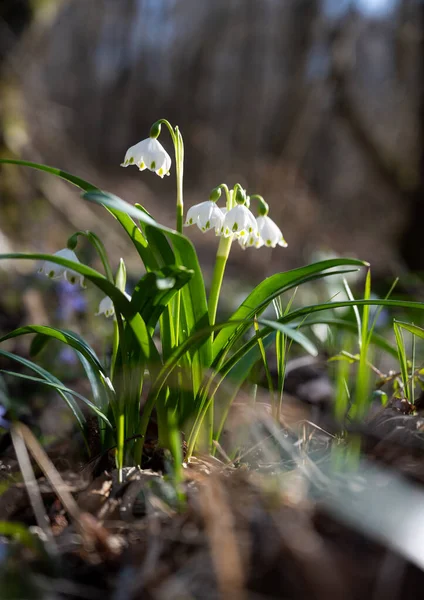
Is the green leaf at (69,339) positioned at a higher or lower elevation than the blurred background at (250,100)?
lower

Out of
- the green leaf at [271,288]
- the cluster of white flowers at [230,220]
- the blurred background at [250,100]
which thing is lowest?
the green leaf at [271,288]

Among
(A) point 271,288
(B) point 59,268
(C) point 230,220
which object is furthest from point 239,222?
(B) point 59,268

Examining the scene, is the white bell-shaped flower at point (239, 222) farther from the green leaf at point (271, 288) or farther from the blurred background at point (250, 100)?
the blurred background at point (250, 100)

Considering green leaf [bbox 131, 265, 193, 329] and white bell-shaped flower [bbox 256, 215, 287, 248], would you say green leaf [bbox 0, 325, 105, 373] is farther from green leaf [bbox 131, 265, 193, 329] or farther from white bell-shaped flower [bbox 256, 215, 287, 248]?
white bell-shaped flower [bbox 256, 215, 287, 248]

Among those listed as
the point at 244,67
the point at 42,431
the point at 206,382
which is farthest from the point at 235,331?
the point at 244,67

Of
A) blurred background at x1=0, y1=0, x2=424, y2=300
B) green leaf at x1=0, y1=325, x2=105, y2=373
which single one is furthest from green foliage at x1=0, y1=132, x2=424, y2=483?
blurred background at x1=0, y1=0, x2=424, y2=300

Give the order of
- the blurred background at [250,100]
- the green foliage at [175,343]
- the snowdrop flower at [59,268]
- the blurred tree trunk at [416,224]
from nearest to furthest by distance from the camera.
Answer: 1. the green foliage at [175,343]
2. the snowdrop flower at [59,268]
3. the blurred tree trunk at [416,224]
4. the blurred background at [250,100]

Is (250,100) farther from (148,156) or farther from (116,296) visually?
(116,296)

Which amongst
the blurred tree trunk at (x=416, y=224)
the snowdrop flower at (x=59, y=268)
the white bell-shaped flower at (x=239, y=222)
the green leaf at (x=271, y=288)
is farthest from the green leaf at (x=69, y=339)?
the blurred tree trunk at (x=416, y=224)

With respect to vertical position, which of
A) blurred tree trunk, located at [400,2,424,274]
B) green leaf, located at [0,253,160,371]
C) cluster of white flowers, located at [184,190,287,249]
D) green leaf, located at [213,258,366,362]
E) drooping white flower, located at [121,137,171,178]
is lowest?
green leaf, located at [0,253,160,371]
